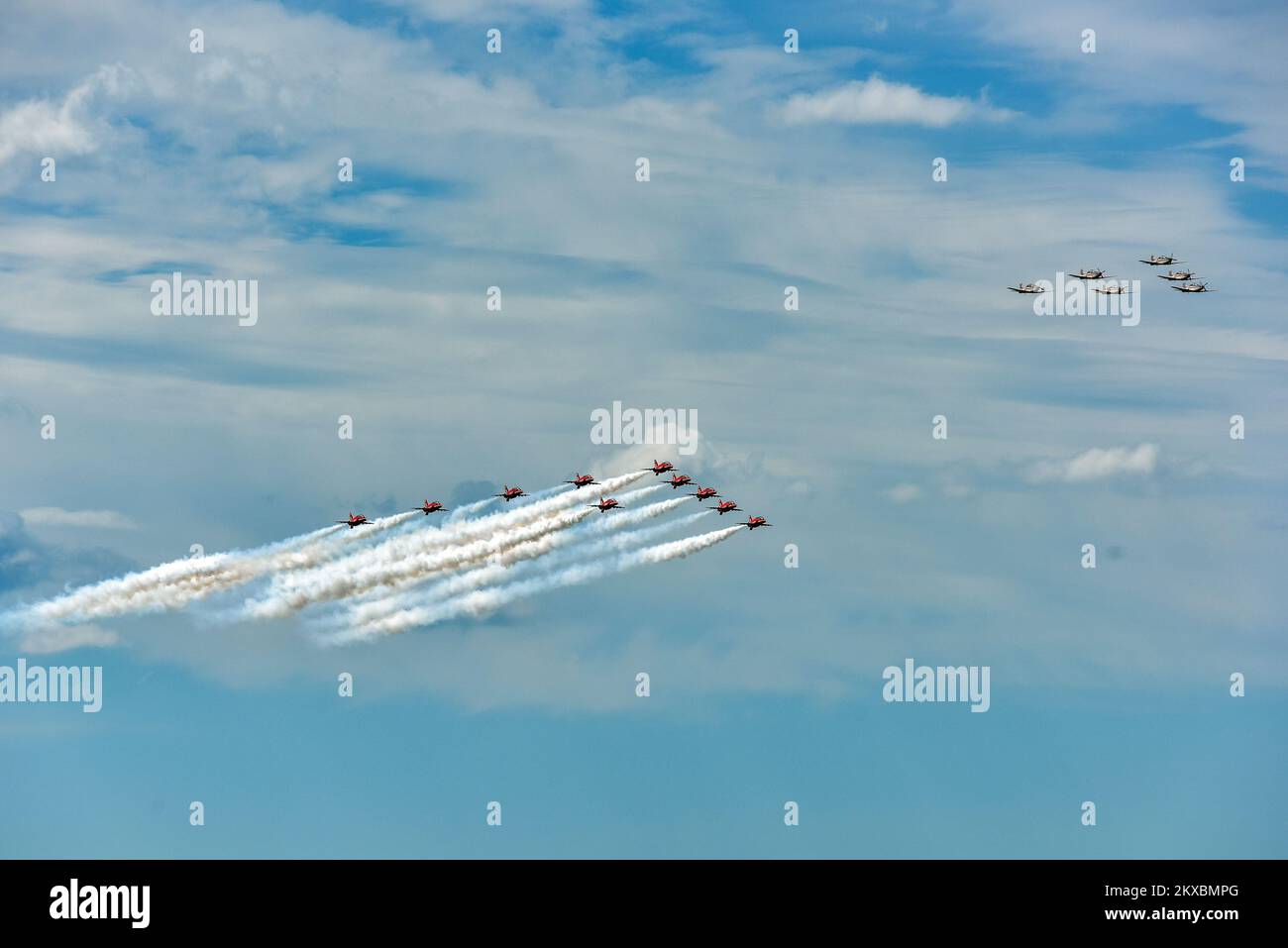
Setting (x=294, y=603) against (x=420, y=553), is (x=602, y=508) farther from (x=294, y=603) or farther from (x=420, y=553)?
(x=294, y=603)
